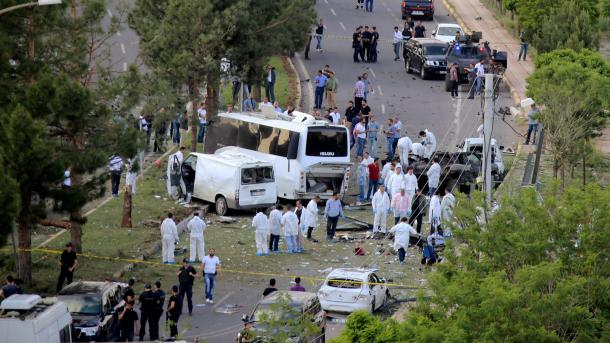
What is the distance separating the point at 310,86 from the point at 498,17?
16.9m

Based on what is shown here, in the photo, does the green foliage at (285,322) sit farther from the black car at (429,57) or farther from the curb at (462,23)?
the black car at (429,57)

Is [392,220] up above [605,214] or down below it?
below

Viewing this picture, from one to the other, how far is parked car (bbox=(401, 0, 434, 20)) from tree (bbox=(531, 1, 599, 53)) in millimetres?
13208

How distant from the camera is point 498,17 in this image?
226 ft

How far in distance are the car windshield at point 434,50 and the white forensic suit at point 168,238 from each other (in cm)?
2523

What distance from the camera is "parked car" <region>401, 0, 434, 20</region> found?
221 ft

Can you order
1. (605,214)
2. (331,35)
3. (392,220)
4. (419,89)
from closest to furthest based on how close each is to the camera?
(605,214) < (392,220) < (419,89) < (331,35)

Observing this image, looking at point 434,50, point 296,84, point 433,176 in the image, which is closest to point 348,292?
point 433,176

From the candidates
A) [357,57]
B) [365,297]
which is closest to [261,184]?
[365,297]

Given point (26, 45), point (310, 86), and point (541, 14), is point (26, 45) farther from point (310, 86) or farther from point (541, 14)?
point (541, 14)

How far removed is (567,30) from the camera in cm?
5331

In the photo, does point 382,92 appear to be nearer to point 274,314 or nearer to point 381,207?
point 381,207

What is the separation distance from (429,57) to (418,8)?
12295 mm

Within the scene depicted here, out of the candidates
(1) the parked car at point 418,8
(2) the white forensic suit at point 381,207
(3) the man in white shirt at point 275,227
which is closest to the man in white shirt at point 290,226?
(3) the man in white shirt at point 275,227
